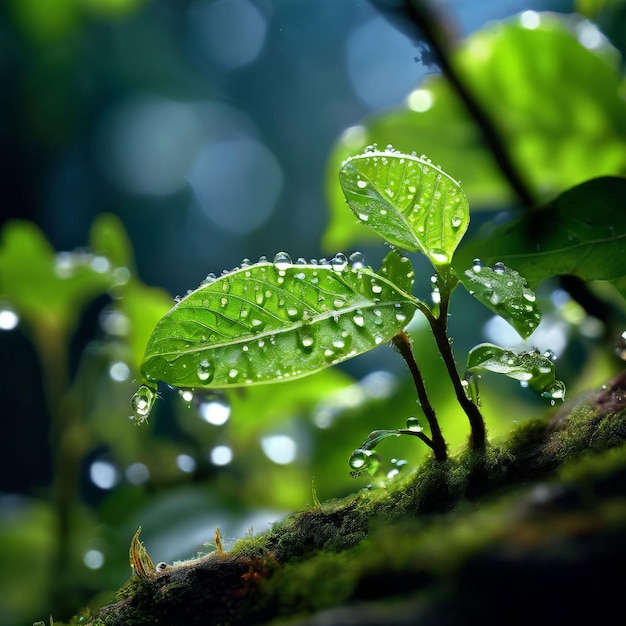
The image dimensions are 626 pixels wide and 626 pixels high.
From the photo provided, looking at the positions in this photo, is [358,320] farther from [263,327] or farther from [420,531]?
[420,531]

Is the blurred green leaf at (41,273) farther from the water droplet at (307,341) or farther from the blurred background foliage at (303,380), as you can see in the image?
the water droplet at (307,341)

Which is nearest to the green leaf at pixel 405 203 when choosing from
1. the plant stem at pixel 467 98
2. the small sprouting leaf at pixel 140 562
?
the small sprouting leaf at pixel 140 562

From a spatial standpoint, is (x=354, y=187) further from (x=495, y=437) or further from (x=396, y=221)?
(x=495, y=437)

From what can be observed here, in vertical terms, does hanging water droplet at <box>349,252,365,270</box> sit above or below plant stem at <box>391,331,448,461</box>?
above

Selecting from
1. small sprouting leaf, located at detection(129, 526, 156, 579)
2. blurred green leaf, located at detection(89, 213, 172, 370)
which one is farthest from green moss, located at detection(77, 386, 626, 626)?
blurred green leaf, located at detection(89, 213, 172, 370)

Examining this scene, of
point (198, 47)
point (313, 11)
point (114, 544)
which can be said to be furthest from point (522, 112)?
point (198, 47)

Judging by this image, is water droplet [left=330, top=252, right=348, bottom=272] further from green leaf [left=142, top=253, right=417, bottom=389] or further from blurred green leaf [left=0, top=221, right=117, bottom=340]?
blurred green leaf [left=0, top=221, right=117, bottom=340]
